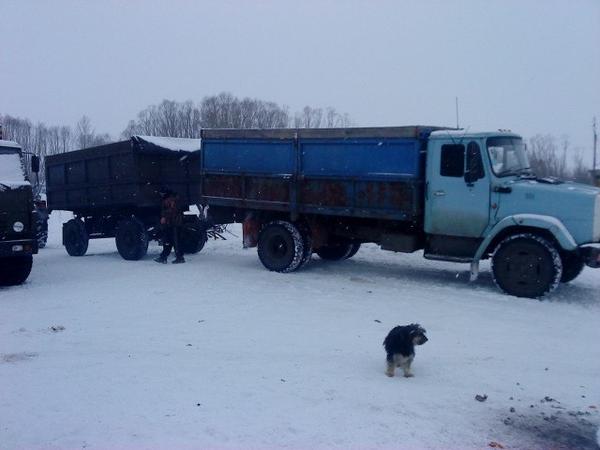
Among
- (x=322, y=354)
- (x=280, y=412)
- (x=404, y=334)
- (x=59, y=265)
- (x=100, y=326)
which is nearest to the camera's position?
(x=280, y=412)

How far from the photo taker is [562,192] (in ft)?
30.1

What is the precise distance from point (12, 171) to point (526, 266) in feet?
29.3

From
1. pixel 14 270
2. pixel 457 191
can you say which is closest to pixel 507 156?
pixel 457 191

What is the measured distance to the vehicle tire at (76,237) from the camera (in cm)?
1552

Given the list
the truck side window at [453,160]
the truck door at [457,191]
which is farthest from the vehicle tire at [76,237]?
the truck side window at [453,160]

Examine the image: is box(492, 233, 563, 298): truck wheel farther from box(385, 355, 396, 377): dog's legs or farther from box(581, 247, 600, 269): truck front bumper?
box(385, 355, 396, 377): dog's legs

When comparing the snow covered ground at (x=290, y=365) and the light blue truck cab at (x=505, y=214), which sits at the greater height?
the light blue truck cab at (x=505, y=214)

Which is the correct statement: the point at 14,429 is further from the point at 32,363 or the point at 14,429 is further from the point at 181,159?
the point at 181,159

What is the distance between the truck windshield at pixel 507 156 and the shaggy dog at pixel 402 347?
15.8 feet

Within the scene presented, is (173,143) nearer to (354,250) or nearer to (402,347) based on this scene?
(354,250)

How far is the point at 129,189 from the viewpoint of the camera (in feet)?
45.0

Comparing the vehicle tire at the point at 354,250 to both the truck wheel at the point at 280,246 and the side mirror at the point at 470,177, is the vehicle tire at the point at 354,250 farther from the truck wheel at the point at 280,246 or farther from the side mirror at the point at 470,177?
the side mirror at the point at 470,177

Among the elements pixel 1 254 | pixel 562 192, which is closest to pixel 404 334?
pixel 562 192

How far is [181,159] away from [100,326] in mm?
7265
